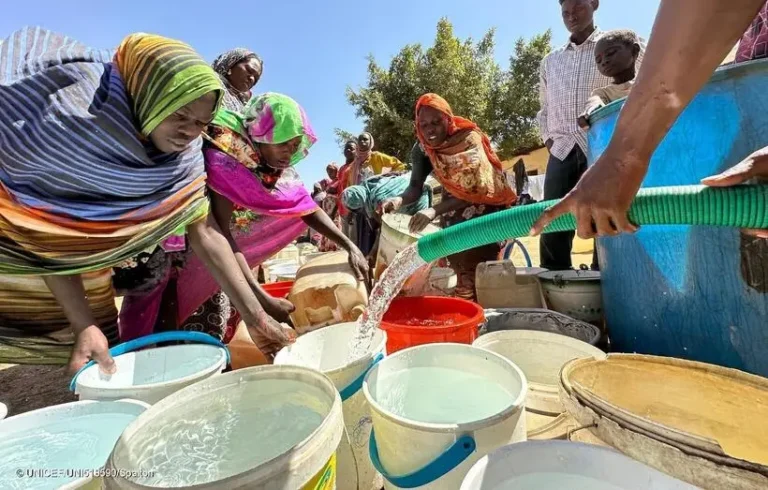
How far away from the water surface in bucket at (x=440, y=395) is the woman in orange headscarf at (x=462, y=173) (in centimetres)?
140

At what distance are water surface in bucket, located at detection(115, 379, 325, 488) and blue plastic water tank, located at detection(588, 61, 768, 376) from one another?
1360 mm

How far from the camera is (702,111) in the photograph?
1247 mm

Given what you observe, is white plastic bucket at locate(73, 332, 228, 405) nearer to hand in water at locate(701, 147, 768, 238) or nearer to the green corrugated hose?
the green corrugated hose

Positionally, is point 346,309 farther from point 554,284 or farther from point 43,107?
point 43,107

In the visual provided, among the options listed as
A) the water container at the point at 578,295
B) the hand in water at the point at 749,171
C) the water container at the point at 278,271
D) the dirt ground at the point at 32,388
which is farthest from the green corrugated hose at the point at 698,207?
the water container at the point at 278,271

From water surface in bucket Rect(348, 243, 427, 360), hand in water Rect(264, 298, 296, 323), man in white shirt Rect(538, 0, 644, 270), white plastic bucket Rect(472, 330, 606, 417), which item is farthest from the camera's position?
man in white shirt Rect(538, 0, 644, 270)

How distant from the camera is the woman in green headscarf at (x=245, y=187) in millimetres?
1841

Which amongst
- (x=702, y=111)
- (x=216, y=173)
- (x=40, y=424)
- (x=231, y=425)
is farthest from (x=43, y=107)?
(x=702, y=111)

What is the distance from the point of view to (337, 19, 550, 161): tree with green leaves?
50.9 feet

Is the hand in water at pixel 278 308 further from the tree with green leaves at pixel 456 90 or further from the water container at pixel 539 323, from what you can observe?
the tree with green leaves at pixel 456 90

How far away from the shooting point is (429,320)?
1987 millimetres

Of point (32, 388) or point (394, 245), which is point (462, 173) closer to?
point (394, 245)

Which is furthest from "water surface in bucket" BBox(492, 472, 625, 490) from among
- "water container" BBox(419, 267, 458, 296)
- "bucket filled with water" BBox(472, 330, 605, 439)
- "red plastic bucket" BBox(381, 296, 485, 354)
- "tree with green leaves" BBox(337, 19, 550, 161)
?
"tree with green leaves" BBox(337, 19, 550, 161)

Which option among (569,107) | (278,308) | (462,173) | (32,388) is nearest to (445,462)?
(278,308)
